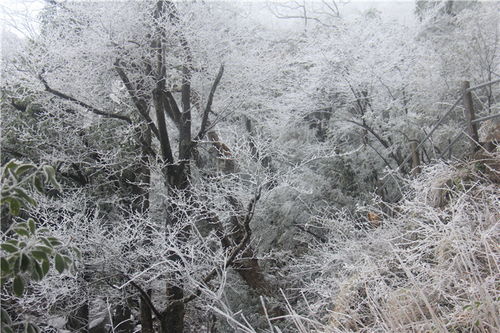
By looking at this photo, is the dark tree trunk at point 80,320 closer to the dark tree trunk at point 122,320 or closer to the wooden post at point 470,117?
the dark tree trunk at point 122,320

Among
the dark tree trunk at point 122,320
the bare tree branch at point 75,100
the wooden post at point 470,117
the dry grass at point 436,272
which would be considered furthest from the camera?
the dark tree trunk at point 122,320

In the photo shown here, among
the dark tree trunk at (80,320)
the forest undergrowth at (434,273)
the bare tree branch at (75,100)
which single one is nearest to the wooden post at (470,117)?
the forest undergrowth at (434,273)

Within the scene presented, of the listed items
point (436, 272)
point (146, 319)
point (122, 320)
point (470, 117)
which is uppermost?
point (470, 117)

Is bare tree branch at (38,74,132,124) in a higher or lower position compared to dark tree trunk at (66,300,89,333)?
higher

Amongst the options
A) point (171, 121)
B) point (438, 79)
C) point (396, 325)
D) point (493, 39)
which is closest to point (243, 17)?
point (171, 121)

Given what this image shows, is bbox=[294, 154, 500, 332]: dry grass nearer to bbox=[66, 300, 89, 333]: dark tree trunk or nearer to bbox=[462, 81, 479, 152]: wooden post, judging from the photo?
bbox=[462, 81, 479, 152]: wooden post

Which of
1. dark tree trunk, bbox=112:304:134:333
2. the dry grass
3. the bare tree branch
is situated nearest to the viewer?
the dry grass

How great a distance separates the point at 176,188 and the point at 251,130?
3858 mm

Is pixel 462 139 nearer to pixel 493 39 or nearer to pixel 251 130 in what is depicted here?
pixel 493 39

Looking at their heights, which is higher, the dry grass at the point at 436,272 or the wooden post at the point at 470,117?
the wooden post at the point at 470,117

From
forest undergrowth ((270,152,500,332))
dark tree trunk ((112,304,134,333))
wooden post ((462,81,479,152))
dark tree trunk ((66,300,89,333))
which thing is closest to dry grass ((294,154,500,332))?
forest undergrowth ((270,152,500,332))

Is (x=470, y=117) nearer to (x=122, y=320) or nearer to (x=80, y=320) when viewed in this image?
(x=80, y=320)

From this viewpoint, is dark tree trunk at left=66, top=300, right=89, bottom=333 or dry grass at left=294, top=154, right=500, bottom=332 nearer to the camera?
dry grass at left=294, top=154, right=500, bottom=332

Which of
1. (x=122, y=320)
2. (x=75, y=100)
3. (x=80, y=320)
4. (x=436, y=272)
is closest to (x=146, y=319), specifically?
(x=80, y=320)
